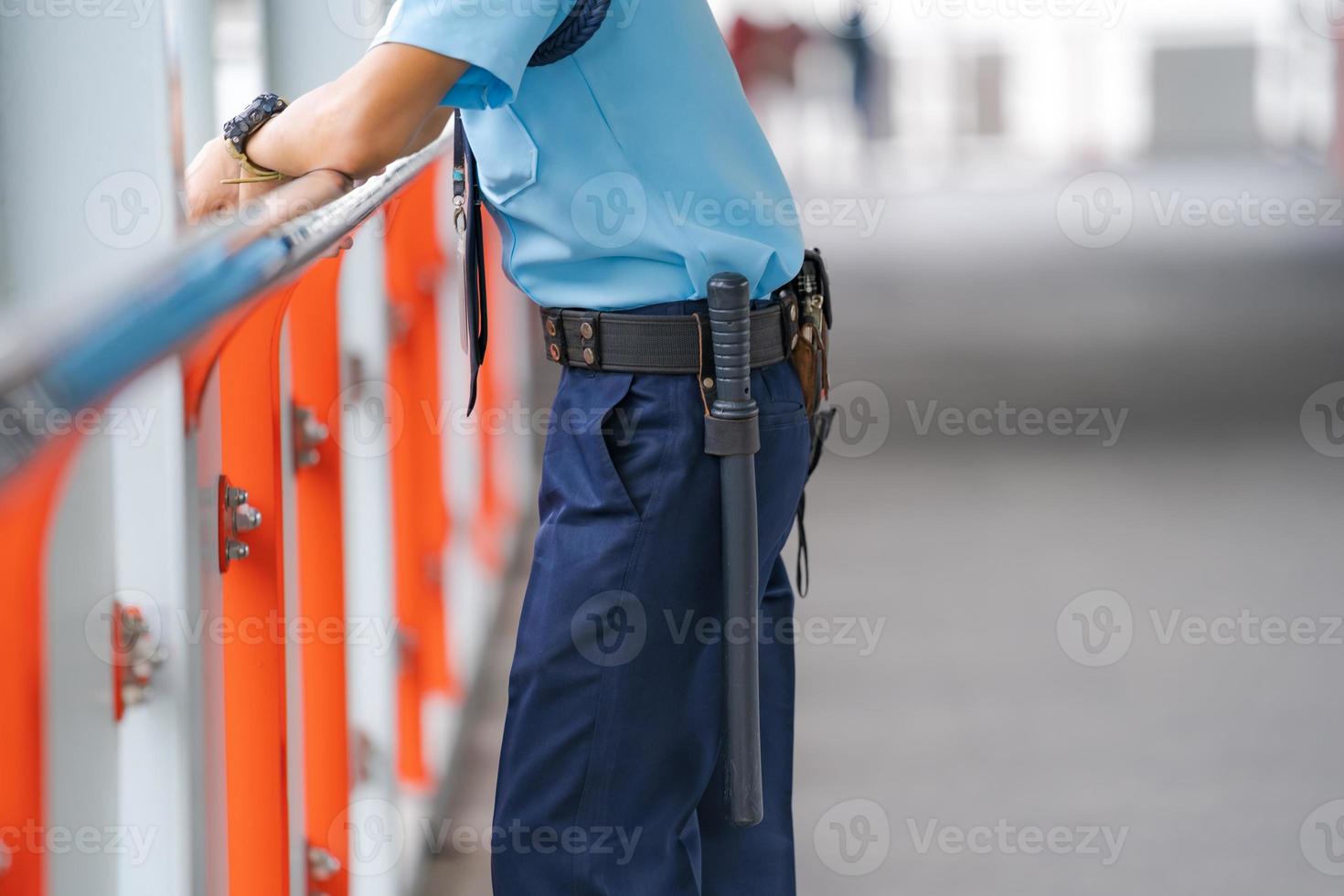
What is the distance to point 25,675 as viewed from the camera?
0.67 meters

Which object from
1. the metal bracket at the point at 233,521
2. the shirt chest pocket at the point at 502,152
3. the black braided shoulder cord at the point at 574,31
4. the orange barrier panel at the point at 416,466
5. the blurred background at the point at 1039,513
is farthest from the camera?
the orange barrier panel at the point at 416,466

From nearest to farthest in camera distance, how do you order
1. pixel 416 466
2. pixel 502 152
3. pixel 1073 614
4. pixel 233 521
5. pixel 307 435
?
pixel 233 521 < pixel 502 152 < pixel 307 435 < pixel 416 466 < pixel 1073 614

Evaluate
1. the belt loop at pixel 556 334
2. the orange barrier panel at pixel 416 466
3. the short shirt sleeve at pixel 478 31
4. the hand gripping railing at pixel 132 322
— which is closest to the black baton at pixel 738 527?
the belt loop at pixel 556 334

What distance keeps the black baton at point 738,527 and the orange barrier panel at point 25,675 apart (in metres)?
0.93

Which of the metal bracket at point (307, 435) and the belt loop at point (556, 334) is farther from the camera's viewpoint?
the metal bracket at point (307, 435)

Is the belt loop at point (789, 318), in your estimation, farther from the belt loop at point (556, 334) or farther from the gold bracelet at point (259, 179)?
the gold bracelet at point (259, 179)

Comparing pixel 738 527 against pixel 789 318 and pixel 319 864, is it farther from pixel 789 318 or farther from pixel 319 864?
pixel 319 864

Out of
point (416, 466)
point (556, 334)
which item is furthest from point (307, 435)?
point (416, 466)

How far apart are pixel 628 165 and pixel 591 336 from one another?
0.18 m

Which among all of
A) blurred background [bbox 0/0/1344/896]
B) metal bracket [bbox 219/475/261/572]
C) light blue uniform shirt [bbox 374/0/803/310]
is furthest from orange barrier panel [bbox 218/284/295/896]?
light blue uniform shirt [bbox 374/0/803/310]

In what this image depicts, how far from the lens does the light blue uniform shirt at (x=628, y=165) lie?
4.91 ft

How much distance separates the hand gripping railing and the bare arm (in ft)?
0.77

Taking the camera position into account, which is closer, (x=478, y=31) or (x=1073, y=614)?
(x=478, y=31)

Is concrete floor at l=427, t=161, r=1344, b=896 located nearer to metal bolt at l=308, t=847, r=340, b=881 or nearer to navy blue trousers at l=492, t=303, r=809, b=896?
metal bolt at l=308, t=847, r=340, b=881
